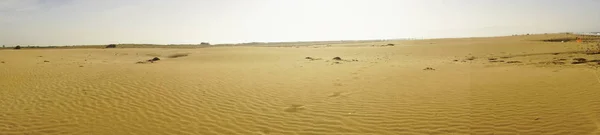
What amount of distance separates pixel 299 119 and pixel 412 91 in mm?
3552

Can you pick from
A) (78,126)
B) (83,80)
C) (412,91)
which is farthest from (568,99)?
(83,80)

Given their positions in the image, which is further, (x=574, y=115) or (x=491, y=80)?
(x=491, y=80)

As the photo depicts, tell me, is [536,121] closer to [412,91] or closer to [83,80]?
[412,91]

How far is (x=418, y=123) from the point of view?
627 cm

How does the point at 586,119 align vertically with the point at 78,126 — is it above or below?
above

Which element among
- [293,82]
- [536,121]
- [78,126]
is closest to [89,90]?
[78,126]

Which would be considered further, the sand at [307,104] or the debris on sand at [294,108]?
the debris on sand at [294,108]

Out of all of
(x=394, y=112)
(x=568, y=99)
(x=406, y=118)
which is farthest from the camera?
(x=568, y=99)

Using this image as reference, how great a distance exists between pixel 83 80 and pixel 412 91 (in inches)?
338

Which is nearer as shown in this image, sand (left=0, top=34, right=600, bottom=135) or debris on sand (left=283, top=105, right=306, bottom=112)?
sand (left=0, top=34, right=600, bottom=135)

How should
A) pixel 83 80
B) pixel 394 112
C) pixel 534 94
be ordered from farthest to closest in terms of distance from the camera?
pixel 83 80 < pixel 534 94 < pixel 394 112

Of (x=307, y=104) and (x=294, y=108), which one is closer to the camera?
(x=294, y=108)

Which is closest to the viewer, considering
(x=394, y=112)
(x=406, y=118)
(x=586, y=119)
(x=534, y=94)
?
(x=586, y=119)

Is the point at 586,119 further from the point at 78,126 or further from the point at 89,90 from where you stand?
the point at 89,90
